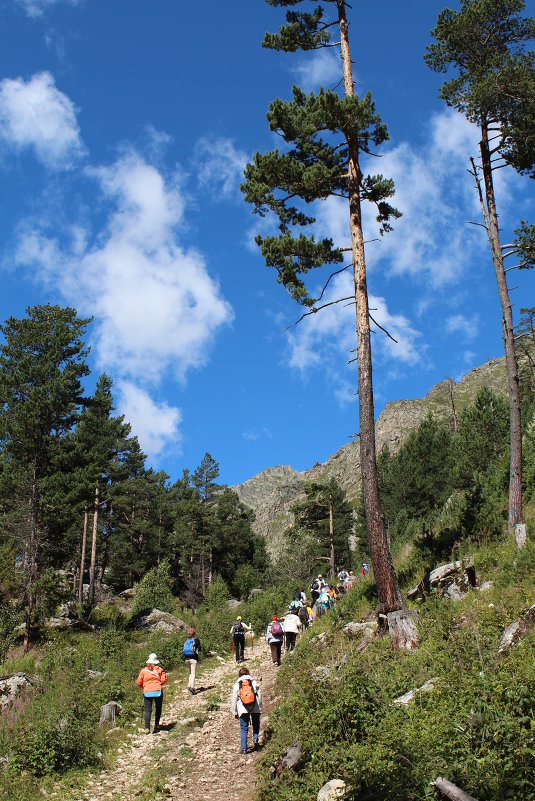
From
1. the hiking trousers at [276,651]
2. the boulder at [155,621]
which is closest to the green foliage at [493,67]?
the hiking trousers at [276,651]

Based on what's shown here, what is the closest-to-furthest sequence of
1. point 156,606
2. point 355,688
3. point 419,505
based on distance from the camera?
point 355,688
point 156,606
point 419,505

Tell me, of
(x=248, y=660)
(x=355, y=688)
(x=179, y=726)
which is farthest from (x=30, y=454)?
(x=355, y=688)

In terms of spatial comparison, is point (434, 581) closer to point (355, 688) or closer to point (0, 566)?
point (355, 688)

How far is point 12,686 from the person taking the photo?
11594 millimetres

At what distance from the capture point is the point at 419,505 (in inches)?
1661

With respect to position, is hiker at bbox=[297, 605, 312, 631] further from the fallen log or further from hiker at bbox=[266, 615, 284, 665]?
the fallen log

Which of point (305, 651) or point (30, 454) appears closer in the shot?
point (305, 651)

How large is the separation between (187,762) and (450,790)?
18.9 feet

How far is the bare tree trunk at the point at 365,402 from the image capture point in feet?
32.1

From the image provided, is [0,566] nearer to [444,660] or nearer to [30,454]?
[30,454]

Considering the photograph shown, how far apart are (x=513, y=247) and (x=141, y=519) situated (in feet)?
129

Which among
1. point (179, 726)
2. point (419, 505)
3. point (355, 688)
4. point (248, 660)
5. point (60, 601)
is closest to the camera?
point (355, 688)

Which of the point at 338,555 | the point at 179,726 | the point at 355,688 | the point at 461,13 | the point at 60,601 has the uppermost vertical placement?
the point at 461,13

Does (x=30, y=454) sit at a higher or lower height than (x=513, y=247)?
lower
